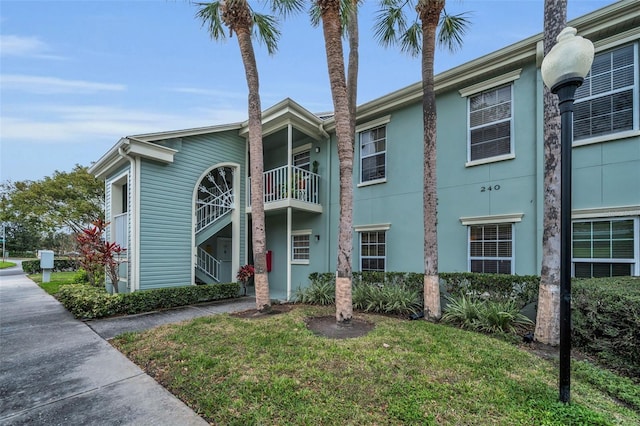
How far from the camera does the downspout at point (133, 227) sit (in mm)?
8461

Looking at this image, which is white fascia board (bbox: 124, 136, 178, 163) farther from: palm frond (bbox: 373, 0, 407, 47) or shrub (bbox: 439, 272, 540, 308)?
shrub (bbox: 439, 272, 540, 308)

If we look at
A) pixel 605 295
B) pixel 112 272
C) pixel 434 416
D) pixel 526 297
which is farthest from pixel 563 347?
pixel 112 272

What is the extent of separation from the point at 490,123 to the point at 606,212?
3150 mm

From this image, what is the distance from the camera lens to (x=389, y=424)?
9.20ft

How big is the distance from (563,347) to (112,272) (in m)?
10.1

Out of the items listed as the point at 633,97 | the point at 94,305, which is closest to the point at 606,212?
the point at 633,97

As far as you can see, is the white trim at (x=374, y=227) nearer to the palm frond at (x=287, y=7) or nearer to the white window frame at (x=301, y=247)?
the white window frame at (x=301, y=247)

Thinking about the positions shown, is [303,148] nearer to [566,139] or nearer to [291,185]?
[291,185]

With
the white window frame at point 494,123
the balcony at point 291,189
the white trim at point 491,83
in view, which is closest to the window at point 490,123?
the white window frame at point 494,123

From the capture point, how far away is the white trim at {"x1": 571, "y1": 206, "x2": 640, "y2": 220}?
555 centimetres

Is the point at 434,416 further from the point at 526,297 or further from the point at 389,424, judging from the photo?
the point at 526,297

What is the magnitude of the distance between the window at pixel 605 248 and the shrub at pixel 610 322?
1206mm

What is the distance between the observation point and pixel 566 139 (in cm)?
301

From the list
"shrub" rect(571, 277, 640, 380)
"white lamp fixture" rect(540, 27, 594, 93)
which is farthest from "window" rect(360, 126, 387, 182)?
"white lamp fixture" rect(540, 27, 594, 93)
